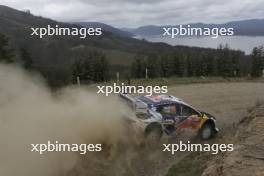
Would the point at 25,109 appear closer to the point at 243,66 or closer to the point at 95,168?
the point at 95,168

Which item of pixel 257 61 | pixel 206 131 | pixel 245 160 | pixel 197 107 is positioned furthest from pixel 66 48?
pixel 245 160

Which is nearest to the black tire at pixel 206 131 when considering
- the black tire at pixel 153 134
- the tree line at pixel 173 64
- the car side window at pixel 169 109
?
the car side window at pixel 169 109

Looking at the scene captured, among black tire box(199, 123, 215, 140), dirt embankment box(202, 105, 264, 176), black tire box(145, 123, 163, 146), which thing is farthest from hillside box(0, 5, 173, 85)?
dirt embankment box(202, 105, 264, 176)

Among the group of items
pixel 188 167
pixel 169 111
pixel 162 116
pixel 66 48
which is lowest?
pixel 188 167

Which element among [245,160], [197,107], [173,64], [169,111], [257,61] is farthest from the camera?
[173,64]

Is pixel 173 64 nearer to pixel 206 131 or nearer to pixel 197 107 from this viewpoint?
pixel 197 107

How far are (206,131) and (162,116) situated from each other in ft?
6.61

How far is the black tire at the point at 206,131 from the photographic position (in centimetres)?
1384

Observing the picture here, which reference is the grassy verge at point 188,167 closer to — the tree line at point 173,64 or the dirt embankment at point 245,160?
the dirt embankment at point 245,160

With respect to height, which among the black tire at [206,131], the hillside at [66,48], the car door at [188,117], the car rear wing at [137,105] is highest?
the hillside at [66,48]

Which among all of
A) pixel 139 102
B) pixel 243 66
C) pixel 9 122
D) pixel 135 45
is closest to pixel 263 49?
pixel 243 66

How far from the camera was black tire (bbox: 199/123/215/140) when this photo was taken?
13.8 meters

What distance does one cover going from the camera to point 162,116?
12719 mm

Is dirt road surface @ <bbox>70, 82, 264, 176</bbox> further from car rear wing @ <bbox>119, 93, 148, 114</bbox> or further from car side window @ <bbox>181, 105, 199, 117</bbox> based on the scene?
car rear wing @ <bbox>119, 93, 148, 114</bbox>
